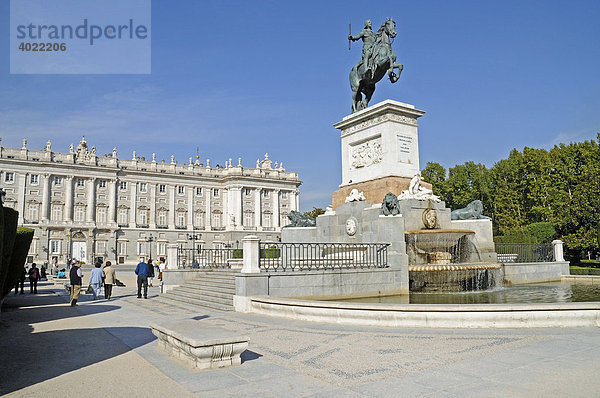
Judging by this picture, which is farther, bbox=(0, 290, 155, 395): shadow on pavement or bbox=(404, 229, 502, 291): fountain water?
bbox=(404, 229, 502, 291): fountain water

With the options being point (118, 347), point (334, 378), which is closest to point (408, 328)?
point (334, 378)

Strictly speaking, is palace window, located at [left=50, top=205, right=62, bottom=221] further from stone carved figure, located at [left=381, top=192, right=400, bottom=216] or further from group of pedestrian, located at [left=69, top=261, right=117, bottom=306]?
stone carved figure, located at [left=381, top=192, right=400, bottom=216]

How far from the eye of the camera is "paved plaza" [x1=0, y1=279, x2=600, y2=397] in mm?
5273

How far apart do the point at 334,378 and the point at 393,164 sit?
42.5 feet

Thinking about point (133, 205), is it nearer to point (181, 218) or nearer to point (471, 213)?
point (181, 218)

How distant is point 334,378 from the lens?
5715 mm

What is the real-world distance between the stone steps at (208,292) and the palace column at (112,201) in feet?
246

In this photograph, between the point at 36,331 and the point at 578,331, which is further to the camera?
the point at 36,331

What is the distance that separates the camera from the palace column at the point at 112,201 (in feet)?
284

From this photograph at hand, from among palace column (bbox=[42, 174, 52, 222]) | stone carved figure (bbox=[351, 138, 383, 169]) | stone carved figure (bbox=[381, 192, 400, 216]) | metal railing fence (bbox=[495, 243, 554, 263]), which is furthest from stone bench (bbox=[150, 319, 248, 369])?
palace column (bbox=[42, 174, 52, 222])

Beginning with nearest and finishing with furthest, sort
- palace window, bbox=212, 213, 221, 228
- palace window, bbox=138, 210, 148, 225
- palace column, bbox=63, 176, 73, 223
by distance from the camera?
palace column, bbox=63, 176, 73, 223 → palace window, bbox=138, 210, 148, 225 → palace window, bbox=212, 213, 221, 228

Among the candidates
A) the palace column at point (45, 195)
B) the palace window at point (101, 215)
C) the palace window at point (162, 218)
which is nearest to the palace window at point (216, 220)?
the palace window at point (162, 218)

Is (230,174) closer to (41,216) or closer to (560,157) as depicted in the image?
(41,216)

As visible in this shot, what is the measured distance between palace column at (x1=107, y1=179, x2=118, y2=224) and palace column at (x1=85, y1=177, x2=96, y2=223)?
2715 millimetres
